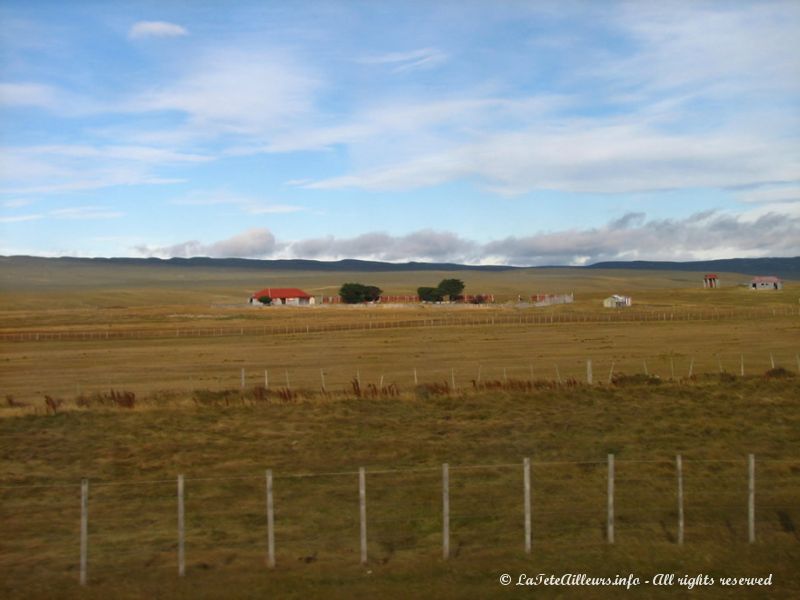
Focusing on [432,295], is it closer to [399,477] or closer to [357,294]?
[357,294]

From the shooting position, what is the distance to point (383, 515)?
19.0 m

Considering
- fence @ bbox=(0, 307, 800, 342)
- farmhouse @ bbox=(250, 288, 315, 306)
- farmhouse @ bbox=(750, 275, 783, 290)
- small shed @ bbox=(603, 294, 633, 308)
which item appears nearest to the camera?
fence @ bbox=(0, 307, 800, 342)

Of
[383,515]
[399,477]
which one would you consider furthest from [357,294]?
[383,515]

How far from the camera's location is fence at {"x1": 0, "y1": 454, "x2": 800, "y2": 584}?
16.1 m

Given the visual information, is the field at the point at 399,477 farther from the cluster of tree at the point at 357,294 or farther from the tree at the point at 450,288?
the tree at the point at 450,288

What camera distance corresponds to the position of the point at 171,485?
22516 mm

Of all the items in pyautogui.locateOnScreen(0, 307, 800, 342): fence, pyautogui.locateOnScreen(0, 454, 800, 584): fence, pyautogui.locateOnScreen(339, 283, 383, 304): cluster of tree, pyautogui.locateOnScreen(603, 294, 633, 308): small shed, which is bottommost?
pyautogui.locateOnScreen(0, 307, 800, 342): fence

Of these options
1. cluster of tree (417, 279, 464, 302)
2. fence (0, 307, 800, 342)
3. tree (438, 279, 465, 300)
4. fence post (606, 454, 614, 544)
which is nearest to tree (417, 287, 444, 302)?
cluster of tree (417, 279, 464, 302)

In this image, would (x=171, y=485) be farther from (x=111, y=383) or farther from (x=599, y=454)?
(x=111, y=383)

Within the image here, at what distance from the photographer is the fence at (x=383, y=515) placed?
16125 mm

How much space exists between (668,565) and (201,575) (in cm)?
784

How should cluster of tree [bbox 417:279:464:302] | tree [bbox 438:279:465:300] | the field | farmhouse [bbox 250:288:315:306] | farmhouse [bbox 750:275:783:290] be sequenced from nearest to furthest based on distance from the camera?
the field
cluster of tree [bbox 417:279:464:302]
tree [bbox 438:279:465:300]
farmhouse [bbox 250:288:315:306]
farmhouse [bbox 750:275:783:290]

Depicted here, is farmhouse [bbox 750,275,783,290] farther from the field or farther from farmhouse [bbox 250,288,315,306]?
the field

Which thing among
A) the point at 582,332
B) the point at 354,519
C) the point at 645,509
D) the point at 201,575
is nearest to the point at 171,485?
the point at 354,519
